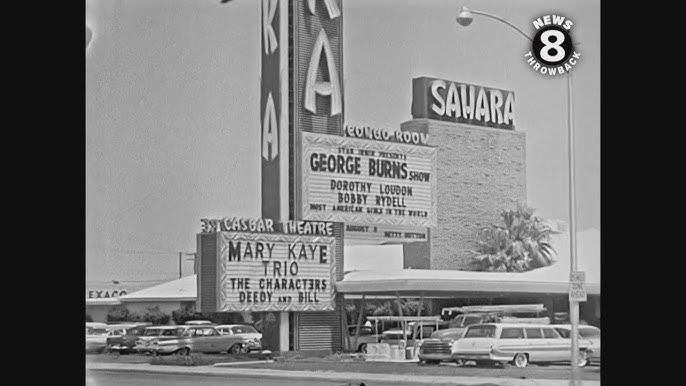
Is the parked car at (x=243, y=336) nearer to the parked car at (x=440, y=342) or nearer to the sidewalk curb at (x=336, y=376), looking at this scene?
the sidewalk curb at (x=336, y=376)

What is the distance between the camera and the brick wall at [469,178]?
762 cm

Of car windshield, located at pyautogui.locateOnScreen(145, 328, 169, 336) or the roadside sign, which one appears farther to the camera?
the roadside sign

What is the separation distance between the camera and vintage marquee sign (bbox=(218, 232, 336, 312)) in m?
7.30

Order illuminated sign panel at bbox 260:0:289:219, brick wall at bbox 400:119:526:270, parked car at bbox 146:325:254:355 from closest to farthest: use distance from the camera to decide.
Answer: parked car at bbox 146:325:254:355 < illuminated sign panel at bbox 260:0:289:219 < brick wall at bbox 400:119:526:270

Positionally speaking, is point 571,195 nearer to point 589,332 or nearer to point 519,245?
point 519,245

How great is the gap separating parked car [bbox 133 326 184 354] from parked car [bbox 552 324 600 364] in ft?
7.21

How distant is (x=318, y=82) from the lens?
24.6ft

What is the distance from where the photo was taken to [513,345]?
7551 millimetres

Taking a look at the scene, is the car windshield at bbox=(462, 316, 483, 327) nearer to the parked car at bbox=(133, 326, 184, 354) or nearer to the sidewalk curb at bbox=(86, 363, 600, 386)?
the sidewalk curb at bbox=(86, 363, 600, 386)

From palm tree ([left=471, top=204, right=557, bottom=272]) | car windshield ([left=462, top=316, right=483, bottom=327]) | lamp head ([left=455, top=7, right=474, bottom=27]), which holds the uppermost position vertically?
lamp head ([left=455, top=7, right=474, bottom=27])

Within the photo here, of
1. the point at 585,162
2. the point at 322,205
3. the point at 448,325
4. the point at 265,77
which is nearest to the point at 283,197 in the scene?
the point at 322,205

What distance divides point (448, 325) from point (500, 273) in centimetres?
44

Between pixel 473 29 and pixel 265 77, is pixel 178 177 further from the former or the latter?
pixel 473 29

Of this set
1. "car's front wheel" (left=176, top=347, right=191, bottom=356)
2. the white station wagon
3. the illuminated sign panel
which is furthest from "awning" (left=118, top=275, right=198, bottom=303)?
the white station wagon
